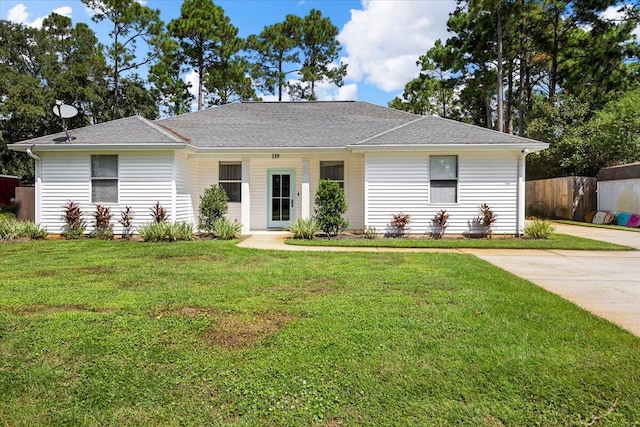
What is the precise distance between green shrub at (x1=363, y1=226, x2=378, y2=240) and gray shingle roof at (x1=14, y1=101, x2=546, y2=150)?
2.51 meters

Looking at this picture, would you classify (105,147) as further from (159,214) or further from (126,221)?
(159,214)

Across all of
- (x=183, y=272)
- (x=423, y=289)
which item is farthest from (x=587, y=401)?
(x=183, y=272)

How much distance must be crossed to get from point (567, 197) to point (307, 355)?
63.9ft

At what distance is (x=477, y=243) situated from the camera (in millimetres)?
10320

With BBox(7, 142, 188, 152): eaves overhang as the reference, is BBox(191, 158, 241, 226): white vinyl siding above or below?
below

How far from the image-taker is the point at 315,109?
54.2 feet

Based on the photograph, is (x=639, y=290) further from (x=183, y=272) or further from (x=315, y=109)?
(x=315, y=109)

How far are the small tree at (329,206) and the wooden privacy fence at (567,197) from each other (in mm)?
13188

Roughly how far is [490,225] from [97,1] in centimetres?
2684

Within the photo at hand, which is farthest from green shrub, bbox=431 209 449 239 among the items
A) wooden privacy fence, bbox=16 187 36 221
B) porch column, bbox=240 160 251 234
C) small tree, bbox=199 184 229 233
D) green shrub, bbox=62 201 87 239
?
wooden privacy fence, bbox=16 187 36 221

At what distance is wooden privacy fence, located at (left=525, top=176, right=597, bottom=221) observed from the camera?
1822 cm

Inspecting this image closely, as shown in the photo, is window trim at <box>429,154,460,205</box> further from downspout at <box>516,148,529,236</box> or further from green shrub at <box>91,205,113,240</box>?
green shrub at <box>91,205,113,240</box>

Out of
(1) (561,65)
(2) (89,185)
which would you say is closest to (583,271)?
(2) (89,185)

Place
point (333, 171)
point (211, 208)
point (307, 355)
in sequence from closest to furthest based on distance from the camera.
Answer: point (307, 355) → point (211, 208) → point (333, 171)
